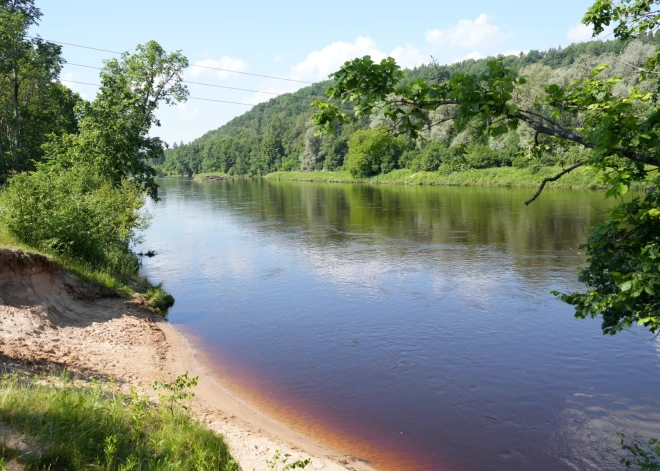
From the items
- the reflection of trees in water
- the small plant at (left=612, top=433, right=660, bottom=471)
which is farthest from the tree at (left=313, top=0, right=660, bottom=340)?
the reflection of trees in water

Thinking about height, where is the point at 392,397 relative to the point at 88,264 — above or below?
below

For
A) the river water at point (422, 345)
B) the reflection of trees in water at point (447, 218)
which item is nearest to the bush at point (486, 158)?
the reflection of trees in water at point (447, 218)

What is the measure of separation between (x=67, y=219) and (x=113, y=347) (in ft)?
20.3

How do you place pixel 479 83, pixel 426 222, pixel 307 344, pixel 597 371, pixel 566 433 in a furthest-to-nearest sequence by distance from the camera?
1. pixel 426 222
2. pixel 307 344
3. pixel 597 371
4. pixel 566 433
5. pixel 479 83

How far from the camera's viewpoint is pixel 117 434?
21.6ft

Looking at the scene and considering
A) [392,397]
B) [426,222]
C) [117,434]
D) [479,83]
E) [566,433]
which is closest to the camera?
[479,83]

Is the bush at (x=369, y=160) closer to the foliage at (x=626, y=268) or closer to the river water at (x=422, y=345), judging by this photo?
the river water at (x=422, y=345)

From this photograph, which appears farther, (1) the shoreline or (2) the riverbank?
(1) the shoreline

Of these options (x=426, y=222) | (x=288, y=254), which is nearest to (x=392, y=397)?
→ (x=288, y=254)

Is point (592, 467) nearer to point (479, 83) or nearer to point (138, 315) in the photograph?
point (479, 83)

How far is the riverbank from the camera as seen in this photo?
9898 mm

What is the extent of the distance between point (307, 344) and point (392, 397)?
4.23 metres

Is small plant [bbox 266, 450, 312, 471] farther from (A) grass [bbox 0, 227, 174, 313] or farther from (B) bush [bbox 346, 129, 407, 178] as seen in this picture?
(B) bush [bbox 346, 129, 407, 178]

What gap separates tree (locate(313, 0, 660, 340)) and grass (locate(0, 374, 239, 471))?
14.5 feet
